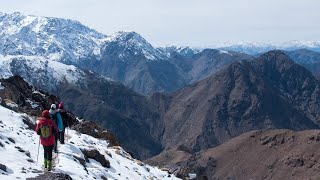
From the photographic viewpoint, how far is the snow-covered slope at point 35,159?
28.7 meters

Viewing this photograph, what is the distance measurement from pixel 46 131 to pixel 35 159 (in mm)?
5195

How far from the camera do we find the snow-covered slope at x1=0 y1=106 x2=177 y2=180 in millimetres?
28728

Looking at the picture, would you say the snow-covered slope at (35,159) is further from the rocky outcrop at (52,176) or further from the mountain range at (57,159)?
the rocky outcrop at (52,176)

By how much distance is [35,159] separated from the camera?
31.9m

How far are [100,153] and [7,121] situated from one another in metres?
7.83

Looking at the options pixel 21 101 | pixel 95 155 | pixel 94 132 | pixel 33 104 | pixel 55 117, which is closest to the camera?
pixel 55 117

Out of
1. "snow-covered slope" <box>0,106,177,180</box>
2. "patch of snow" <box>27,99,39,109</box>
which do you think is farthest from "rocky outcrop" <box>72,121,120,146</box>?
"snow-covered slope" <box>0,106,177,180</box>

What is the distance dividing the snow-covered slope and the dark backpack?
7.20 feet

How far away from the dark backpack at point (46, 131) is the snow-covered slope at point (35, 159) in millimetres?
2195

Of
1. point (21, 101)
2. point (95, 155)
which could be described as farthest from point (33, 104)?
point (95, 155)

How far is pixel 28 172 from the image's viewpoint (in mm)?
27875

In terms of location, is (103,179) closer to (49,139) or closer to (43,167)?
(43,167)

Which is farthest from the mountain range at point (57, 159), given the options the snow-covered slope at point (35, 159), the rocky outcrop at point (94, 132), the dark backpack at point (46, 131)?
the rocky outcrop at point (94, 132)

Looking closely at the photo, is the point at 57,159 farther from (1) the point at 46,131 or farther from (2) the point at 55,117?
(1) the point at 46,131
